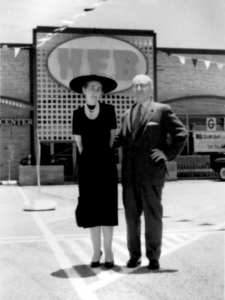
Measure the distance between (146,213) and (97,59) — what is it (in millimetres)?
13972

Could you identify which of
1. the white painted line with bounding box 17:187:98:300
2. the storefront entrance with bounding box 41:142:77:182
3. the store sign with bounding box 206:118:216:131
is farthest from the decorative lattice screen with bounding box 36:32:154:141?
the white painted line with bounding box 17:187:98:300

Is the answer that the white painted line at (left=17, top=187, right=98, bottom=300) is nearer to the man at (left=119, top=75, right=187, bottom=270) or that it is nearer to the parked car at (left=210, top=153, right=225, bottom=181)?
the man at (left=119, top=75, right=187, bottom=270)

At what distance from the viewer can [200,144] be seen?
19.9 metres

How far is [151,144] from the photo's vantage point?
373 cm

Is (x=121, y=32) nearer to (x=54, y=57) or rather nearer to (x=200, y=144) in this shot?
(x=54, y=57)

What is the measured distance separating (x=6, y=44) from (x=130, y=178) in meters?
15.8

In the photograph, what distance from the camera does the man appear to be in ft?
12.2

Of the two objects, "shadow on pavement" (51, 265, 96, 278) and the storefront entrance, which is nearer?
"shadow on pavement" (51, 265, 96, 278)

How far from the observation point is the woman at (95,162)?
12.2 ft

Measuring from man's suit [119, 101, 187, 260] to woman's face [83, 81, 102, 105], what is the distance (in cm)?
33

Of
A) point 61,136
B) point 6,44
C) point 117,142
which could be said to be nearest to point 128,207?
point 117,142

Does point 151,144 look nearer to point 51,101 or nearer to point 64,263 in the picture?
point 64,263

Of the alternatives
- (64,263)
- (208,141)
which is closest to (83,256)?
(64,263)

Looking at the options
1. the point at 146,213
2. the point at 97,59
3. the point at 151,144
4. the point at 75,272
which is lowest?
the point at 75,272
